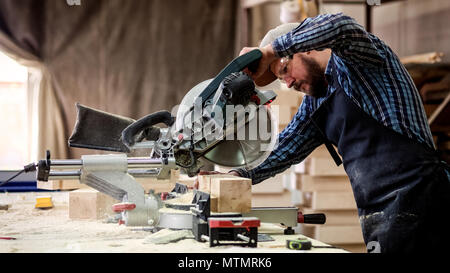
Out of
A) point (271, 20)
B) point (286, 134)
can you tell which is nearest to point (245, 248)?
point (286, 134)

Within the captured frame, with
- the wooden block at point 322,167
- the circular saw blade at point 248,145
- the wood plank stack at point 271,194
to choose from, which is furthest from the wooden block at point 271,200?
the circular saw blade at point 248,145

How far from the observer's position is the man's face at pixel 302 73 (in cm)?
168

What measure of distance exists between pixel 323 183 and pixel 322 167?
0.35ft

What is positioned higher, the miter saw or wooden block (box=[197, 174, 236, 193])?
the miter saw

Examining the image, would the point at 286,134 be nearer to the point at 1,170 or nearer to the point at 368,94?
the point at 368,94

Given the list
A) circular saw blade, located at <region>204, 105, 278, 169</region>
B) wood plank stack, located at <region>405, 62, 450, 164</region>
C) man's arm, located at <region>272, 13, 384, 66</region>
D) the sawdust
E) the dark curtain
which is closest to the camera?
man's arm, located at <region>272, 13, 384, 66</region>

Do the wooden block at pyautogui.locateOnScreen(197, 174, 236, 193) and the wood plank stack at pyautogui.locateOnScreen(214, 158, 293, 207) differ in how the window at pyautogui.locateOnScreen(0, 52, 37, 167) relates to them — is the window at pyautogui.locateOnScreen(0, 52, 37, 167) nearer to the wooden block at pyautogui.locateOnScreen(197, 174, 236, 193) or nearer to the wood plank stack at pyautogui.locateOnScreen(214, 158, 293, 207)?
the wood plank stack at pyautogui.locateOnScreen(214, 158, 293, 207)

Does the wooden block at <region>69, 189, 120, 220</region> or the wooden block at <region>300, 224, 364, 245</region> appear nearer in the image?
the wooden block at <region>69, 189, 120, 220</region>

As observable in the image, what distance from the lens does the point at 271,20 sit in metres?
4.28

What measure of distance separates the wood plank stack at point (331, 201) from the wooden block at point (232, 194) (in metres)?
1.74

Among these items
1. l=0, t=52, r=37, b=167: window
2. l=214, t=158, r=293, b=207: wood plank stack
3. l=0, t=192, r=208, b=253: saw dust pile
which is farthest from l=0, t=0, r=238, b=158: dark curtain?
l=0, t=192, r=208, b=253: saw dust pile

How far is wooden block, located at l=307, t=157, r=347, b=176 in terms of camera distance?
10.1ft

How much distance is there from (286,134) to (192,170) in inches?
21.6

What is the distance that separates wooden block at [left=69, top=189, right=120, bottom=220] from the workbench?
45 millimetres
